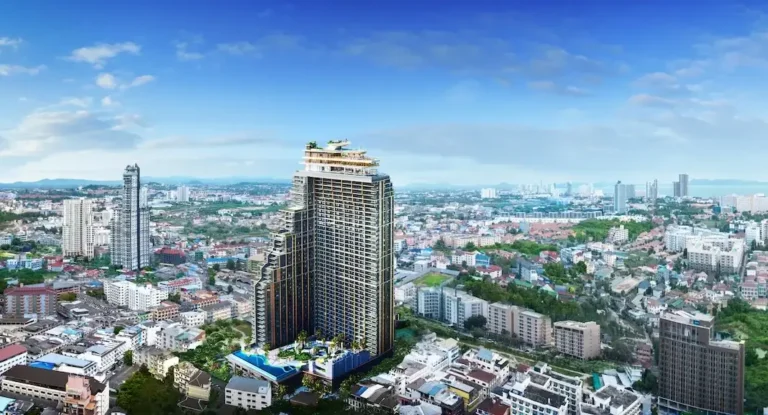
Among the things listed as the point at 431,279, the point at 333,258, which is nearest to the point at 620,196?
the point at 431,279

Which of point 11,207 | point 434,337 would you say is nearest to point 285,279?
point 434,337

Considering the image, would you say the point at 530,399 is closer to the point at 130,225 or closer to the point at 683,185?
the point at 130,225

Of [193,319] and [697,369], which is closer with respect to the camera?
[697,369]

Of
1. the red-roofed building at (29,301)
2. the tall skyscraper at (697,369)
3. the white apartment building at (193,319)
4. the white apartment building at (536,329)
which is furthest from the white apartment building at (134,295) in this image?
the tall skyscraper at (697,369)

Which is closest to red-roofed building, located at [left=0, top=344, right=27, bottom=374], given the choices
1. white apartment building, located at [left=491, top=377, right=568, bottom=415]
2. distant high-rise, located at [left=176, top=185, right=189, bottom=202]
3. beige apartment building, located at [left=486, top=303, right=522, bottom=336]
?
white apartment building, located at [left=491, top=377, right=568, bottom=415]

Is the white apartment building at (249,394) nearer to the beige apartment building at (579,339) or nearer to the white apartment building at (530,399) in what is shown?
the white apartment building at (530,399)

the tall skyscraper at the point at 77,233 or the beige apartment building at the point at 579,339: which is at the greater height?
the tall skyscraper at the point at 77,233

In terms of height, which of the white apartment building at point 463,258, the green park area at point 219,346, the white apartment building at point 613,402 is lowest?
the green park area at point 219,346
